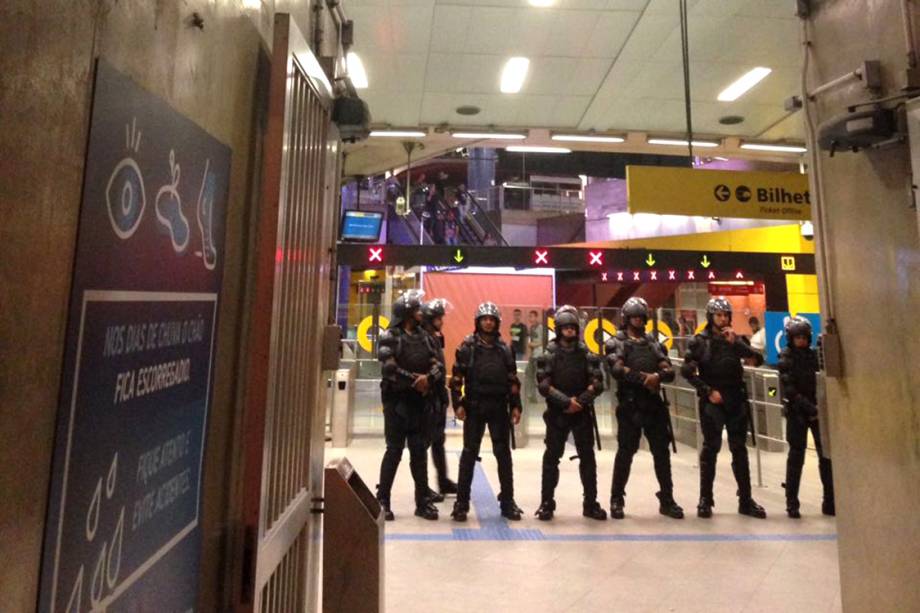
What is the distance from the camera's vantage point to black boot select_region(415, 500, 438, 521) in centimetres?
460

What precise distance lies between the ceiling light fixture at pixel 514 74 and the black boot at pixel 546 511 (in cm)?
439

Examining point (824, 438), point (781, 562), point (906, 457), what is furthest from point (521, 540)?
point (906, 457)

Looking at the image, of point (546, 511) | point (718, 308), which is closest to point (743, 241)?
point (718, 308)

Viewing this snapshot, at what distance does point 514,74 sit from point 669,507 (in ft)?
15.3

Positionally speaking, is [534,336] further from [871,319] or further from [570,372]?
[871,319]

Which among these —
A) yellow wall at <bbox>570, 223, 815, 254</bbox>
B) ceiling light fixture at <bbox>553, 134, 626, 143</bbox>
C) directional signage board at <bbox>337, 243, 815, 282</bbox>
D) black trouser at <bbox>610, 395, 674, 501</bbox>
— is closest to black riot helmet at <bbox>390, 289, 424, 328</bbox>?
black trouser at <bbox>610, 395, 674, 501</bbox>

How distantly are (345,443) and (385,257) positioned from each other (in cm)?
293

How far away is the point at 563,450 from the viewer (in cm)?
470

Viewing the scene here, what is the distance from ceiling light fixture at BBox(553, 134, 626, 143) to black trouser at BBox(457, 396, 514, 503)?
452 centimetres

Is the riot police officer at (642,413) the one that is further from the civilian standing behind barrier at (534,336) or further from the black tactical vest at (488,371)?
the civilian standing behind barrier at (534,336)

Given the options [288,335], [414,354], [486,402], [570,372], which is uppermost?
[288,335]

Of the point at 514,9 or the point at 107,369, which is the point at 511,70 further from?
the point at 107,369

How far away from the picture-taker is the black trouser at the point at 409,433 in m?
4.62

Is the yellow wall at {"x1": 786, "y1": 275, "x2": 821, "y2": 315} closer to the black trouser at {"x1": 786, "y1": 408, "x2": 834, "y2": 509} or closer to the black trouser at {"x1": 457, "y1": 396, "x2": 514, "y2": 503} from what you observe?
the black trouser at {"x1": 786, "y1": 408, "x2": 834, "y2": 509}
